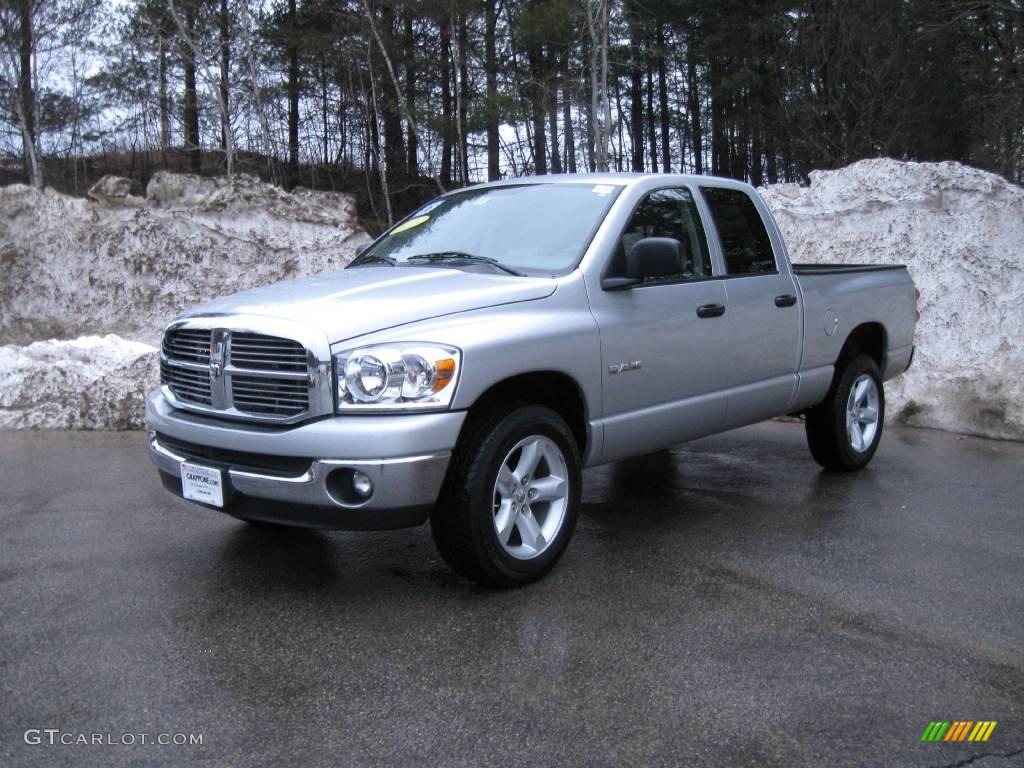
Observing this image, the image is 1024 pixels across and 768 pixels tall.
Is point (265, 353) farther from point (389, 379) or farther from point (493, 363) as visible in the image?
point (493, 363)

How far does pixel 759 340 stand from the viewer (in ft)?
18.5

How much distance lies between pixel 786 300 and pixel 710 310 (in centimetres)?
88

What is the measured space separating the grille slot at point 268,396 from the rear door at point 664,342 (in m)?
1.49

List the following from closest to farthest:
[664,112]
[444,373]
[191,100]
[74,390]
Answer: [444,373], [74,390], [191,100], [664,112]

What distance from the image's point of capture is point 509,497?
4199 millimetres

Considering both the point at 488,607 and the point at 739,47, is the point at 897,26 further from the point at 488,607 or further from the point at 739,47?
the point at 488,607

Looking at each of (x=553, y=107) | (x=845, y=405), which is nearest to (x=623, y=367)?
(x=845, y=405)

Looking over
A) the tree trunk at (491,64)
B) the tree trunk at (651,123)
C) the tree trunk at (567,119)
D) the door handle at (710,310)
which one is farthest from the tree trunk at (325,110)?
the door handle at (710,310)

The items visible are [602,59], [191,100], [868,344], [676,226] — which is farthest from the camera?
[191,100]

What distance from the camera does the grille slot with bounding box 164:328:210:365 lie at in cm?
431

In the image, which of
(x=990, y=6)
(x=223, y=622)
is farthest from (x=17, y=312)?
(x=990, y=6)

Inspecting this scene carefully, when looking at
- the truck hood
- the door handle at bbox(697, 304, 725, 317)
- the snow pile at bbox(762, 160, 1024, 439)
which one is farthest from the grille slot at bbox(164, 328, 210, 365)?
the snow pile at bbox(762, 160, 1024, 439)

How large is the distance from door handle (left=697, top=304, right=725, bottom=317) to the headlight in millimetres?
1876

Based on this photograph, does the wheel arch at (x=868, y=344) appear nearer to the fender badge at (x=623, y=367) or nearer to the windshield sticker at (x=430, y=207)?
the fender badge at (x=623, y=367)
